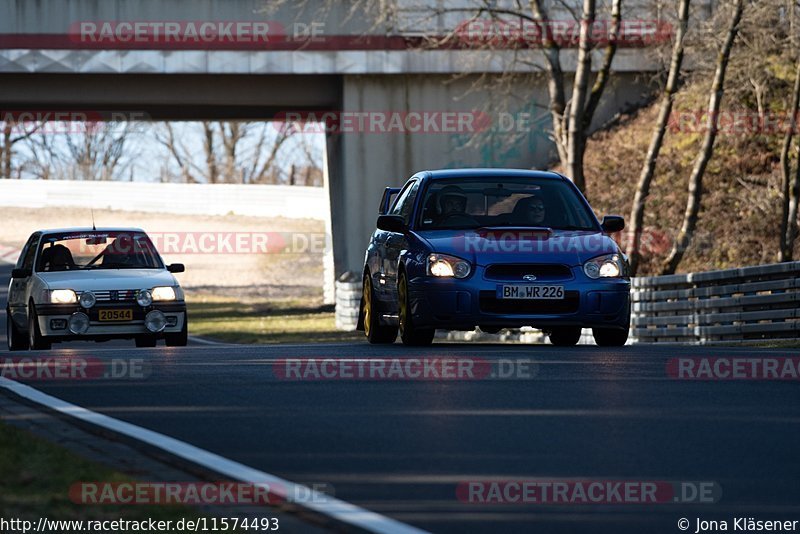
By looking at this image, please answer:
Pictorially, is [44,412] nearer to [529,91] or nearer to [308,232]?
[529,91]

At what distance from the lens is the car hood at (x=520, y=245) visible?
47.0 feet

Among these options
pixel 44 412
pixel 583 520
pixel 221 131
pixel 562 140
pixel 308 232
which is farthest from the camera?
pixel 221 131

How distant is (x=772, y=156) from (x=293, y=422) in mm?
30181

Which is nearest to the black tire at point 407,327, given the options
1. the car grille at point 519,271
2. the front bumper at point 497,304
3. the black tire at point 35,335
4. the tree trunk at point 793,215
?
the front bumper at point 497,304

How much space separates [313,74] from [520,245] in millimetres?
24835

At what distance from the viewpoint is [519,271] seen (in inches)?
563

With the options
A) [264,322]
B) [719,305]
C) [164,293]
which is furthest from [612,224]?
[264,322]

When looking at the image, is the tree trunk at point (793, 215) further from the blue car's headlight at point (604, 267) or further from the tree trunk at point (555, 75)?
the blue car's headlight at point (604, 267)

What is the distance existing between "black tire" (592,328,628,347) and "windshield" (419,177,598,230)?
0.97m

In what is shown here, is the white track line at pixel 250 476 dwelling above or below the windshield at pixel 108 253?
below

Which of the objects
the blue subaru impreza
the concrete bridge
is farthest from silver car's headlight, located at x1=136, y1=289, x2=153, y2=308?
the concrete bridge

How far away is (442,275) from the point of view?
14297 millimetres

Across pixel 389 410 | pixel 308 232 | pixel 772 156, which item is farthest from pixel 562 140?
pixel 308 232

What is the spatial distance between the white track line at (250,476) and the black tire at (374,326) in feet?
22.5
